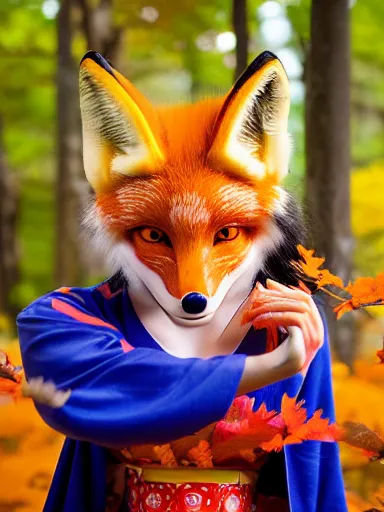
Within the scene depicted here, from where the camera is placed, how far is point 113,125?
0.99 metres

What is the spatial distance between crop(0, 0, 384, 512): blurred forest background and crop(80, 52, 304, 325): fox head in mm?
72

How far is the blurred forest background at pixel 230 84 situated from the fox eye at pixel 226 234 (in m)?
0.13

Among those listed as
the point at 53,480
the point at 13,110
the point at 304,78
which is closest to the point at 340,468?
the point at 53,480

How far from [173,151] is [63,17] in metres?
0.40

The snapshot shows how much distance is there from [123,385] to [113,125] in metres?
0.37

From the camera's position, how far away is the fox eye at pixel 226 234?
3.21ft

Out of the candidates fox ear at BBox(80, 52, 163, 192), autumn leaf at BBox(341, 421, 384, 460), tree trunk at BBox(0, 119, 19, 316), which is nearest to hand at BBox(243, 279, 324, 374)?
autumn leaf at BBox(341, 421, 384, 460)

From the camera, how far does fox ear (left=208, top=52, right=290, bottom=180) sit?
38.1 inches

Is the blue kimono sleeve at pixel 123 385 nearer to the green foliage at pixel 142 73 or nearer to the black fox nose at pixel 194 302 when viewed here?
the black fox nose at pixel 194 302

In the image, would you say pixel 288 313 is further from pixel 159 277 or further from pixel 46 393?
pixel 46 393

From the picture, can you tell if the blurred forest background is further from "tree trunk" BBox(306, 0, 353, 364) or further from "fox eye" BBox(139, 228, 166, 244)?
"fox eye" BBox(139, 228, 166, 244)

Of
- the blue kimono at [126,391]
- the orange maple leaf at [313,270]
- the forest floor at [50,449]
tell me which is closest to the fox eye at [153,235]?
the blue kimono at [126,391]

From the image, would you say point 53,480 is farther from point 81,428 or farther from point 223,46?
point 223,46

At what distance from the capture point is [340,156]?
1144 millimetres
